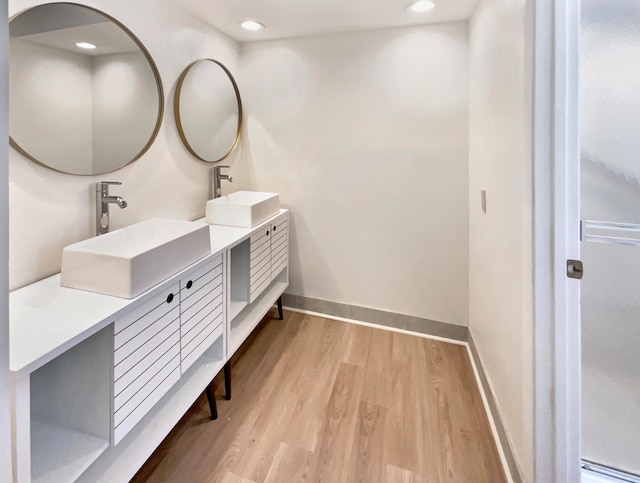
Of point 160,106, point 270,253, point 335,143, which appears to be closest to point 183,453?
point 270,253

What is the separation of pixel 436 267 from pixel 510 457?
4.01ft

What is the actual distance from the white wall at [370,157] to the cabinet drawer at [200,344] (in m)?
1.16

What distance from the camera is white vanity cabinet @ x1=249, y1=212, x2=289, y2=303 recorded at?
199 centimetres

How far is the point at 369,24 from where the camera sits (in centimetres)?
216

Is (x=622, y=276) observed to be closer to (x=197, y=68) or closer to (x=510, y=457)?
(x=510, y=457)

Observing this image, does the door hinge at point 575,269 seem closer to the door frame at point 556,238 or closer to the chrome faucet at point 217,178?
the door frame at point 556,238

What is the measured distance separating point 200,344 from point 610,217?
172 cm

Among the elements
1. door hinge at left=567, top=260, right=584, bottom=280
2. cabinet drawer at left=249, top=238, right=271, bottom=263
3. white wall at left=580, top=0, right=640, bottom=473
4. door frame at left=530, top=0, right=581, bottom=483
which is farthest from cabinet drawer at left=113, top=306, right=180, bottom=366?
white wall at left=580, top=0, right=640, bottom=473

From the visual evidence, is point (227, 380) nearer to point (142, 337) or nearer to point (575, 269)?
point (142, 337)

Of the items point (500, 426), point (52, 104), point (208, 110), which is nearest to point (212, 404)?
point (500, 426)

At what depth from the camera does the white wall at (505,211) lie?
115 cm

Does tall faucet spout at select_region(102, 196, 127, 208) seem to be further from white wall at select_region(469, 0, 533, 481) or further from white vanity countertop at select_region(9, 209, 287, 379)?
white wall at select_region(469, 0, 533, 481)

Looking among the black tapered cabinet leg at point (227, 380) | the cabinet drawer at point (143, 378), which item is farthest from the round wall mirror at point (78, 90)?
the black tapered cabinet leg at point (227, 380)

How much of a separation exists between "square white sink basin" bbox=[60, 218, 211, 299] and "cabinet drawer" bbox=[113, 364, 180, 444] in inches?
13.9
